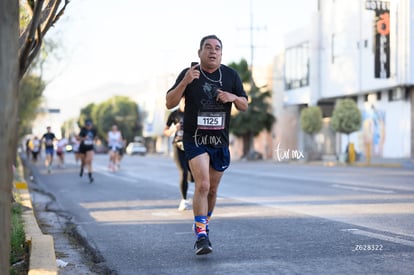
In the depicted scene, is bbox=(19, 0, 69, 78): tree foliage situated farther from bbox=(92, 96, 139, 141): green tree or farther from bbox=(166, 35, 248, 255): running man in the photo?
bbox=(92, 96, 139, 141): green tree

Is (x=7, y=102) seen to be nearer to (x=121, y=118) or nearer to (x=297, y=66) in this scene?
(x=297, y=66)

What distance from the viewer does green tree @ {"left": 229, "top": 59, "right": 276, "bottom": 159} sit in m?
50.7

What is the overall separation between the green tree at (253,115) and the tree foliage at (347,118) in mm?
12345

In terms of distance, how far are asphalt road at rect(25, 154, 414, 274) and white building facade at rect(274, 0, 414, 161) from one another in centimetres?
2455

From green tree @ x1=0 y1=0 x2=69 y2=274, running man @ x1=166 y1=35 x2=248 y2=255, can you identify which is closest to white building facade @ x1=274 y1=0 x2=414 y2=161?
running man @ x1=166 y1=35 x2=248 y2=255

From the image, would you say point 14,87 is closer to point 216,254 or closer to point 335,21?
point 216,254

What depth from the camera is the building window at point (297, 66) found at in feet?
159

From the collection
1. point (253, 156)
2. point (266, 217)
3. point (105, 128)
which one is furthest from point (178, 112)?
point (105, 128)

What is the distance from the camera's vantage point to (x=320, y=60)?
47.1m

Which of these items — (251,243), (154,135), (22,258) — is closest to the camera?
(22,258)

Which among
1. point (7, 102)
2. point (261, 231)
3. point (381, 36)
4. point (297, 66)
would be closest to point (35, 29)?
point (7, 102)

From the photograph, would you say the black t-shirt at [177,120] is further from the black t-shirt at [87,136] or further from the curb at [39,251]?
the black t-shirt at [87,136]

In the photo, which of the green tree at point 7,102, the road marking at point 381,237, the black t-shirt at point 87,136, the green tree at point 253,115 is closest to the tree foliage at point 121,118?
the green tree at point 253,115

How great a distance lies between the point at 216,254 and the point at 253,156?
4583 cm
